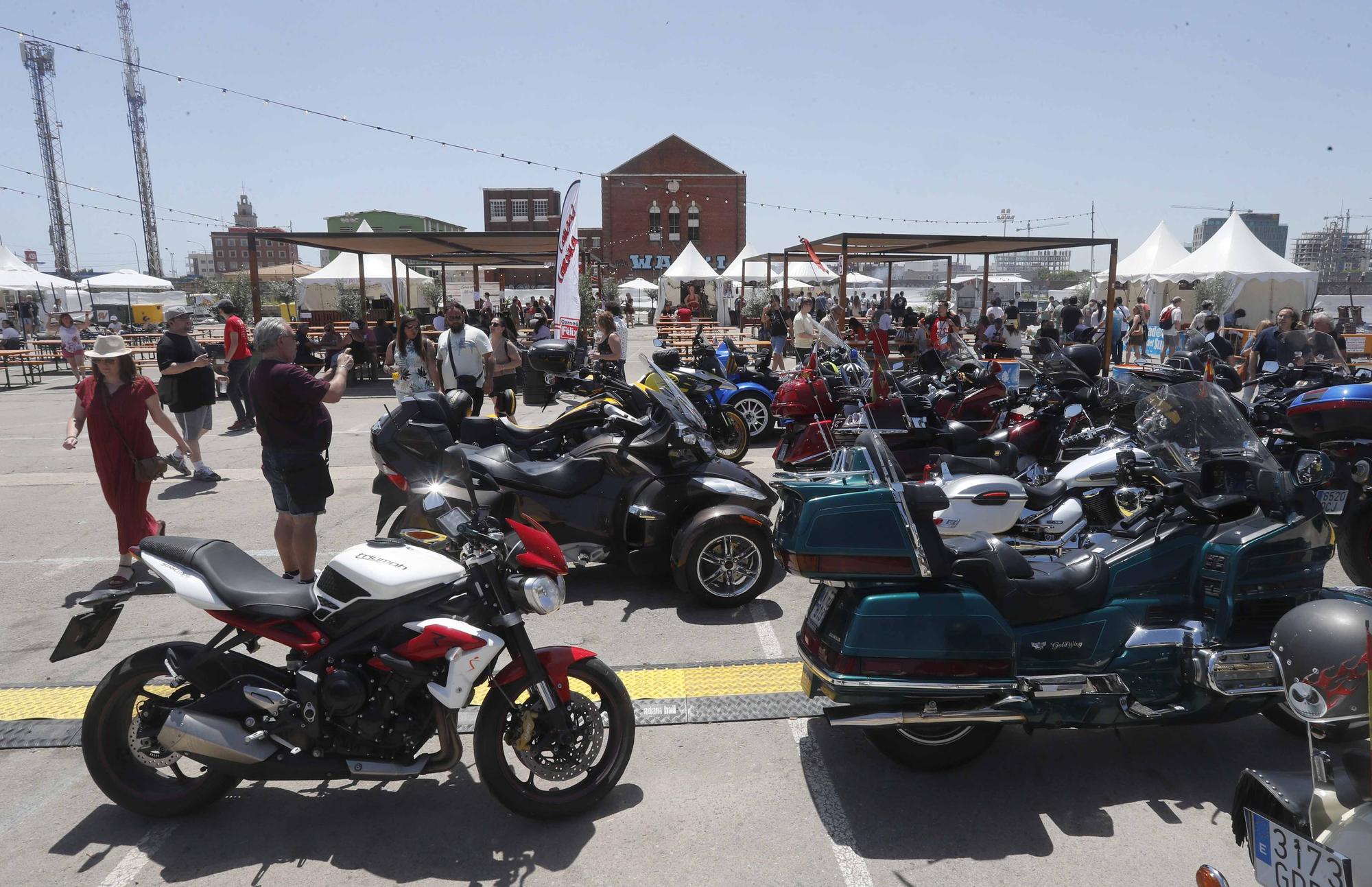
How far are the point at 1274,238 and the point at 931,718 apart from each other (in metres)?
122

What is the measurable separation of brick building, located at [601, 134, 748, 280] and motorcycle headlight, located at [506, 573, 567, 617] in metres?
57.3

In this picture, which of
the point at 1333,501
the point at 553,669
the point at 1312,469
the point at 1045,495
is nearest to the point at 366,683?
the point at 553,669

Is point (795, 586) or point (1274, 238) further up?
point (1274, 238)

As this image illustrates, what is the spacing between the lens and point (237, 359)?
11742 mm

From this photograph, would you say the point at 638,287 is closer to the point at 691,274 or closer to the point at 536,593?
the point at 691,274

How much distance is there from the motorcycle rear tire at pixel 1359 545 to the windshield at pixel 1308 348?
14.6 feet

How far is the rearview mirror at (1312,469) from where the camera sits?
3.91 metres

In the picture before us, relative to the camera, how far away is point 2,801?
11.6ft

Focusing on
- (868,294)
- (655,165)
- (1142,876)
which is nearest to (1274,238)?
(868,294)

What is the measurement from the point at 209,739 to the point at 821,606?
7.80 ft

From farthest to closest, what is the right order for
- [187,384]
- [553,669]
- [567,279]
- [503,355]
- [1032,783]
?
[567,279]
[503,355]
[187,384]
[1032,783]
[553,669]

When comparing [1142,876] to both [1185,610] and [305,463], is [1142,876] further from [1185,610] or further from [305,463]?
[305,463]

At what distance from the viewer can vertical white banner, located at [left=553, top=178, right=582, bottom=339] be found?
12.4 meters

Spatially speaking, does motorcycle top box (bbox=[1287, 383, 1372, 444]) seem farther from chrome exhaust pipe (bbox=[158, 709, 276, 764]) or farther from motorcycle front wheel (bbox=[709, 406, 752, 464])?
chrome exhaust pipe (bbox=[158, 709, 276, 764])
